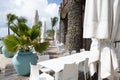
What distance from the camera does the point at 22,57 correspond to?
339 inches

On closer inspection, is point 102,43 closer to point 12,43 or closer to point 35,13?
point 12,43

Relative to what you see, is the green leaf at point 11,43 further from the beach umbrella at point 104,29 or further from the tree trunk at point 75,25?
the beach umbrella at point 104,29

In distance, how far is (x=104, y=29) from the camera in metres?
3.69

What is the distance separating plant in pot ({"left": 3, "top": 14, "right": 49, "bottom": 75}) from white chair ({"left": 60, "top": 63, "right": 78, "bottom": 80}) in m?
3.31

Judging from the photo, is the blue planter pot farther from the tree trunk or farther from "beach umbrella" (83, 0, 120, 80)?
"beach umbrella" (83, 0, 120, 80)

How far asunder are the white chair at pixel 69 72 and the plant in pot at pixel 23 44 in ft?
10.8

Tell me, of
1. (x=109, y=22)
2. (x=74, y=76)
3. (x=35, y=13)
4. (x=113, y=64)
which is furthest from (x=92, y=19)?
(x=35, y=13)

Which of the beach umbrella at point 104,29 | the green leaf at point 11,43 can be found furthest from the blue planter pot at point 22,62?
the beach umbrella at point 104,29

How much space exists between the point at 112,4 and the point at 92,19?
415mm

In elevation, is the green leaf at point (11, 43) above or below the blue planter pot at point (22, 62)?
above

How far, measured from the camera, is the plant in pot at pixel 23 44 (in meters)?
8.44

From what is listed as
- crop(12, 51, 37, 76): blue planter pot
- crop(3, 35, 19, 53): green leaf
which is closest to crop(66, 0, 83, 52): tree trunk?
crop(12, 51, 37, 76): blue planter pot

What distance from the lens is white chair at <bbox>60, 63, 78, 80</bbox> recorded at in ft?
17.2

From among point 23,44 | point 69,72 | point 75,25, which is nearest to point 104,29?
point 69,72
